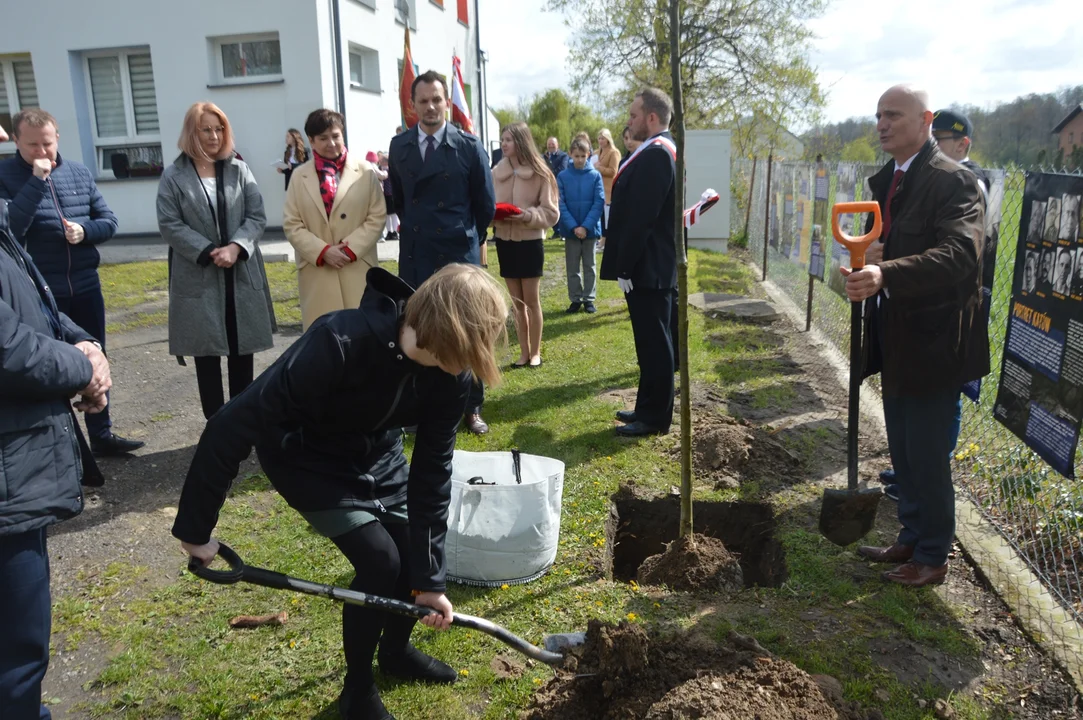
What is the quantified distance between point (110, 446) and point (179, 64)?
41.0 feet

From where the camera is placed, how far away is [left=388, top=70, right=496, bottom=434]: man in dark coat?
16.9 ft

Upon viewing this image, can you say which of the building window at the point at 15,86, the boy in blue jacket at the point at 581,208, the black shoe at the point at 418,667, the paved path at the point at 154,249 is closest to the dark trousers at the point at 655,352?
the black shoe at the point at 418,667

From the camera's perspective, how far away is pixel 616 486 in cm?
471

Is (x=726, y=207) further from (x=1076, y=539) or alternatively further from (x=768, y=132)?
(x=1076, y=539)

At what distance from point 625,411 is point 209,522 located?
3.93 m

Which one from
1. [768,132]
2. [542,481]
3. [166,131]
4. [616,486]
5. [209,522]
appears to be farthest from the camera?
[768,132]

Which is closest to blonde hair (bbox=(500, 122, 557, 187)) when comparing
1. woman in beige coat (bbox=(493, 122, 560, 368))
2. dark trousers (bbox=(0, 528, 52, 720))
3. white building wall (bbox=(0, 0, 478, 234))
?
woman in beige coat (bbox=(493, 122, 560, 368))

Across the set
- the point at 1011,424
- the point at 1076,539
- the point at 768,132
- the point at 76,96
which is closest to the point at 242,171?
the point at 1011,424

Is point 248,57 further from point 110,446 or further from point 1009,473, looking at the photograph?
point 1009,473

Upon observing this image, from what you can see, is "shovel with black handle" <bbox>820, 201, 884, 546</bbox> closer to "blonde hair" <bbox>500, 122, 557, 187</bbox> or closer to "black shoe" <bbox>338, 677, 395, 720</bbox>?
"black shoe" <bbox>338, 677, 395, 720</bbox>

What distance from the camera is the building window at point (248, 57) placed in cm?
1552

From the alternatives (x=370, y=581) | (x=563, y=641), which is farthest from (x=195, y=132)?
(x=563, y=641)

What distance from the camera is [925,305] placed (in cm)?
339

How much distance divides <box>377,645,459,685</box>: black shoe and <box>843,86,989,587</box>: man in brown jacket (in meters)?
2.10
